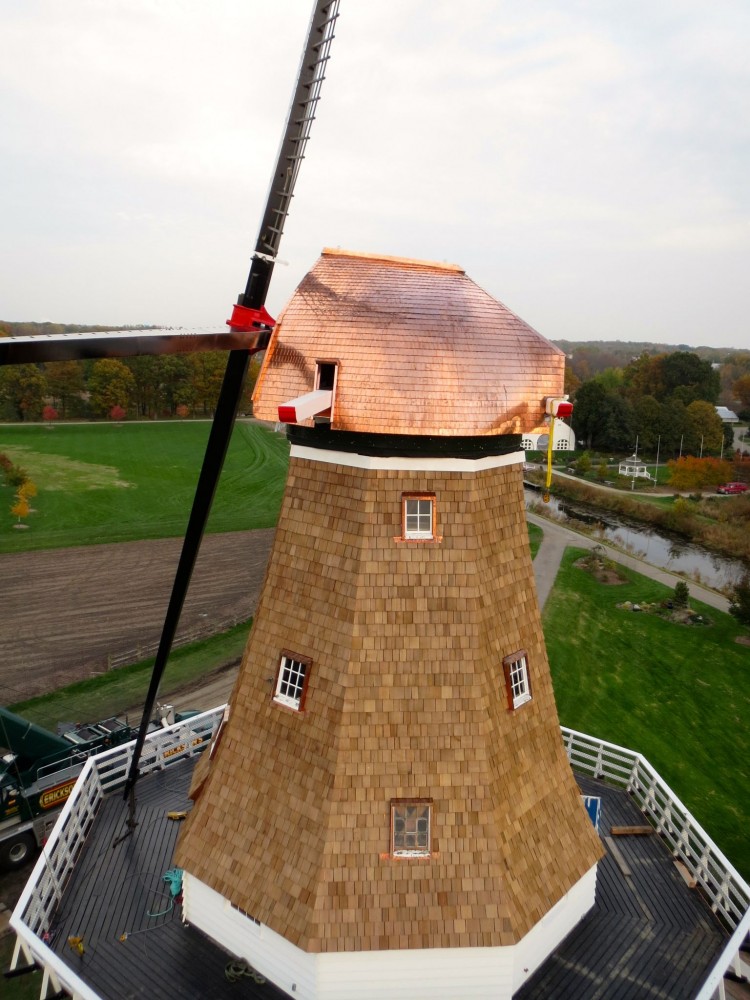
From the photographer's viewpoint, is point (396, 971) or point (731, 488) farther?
point (731, 488)

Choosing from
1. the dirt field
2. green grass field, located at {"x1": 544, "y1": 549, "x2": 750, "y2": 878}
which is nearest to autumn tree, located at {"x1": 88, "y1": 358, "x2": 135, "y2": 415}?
the dirt field

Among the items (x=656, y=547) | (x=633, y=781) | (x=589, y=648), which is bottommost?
(x=656, y=547)

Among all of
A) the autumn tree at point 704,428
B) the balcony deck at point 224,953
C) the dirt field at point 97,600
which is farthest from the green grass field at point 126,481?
the autumn tree at point 704,428

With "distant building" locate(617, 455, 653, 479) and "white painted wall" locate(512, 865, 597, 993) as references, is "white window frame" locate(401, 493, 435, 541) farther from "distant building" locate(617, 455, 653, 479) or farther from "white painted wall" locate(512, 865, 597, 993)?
"distant building" locate(617, 455, 653, 479)

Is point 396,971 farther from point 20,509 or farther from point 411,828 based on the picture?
point 20,509

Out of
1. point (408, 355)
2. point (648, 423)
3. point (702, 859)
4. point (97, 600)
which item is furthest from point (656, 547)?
point (408, 355)

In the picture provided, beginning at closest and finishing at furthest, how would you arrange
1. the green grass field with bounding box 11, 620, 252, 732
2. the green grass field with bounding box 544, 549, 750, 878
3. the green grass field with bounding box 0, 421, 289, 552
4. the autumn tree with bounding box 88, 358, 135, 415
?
the green grass field with bounding box 544, 549, 750, 878
the green grass field with bounding box 11, 620, 252, 732
the green grass field with bounding box 0, 421, 289, 552
the autumn tree with bounding box 88, 358, 135, 415

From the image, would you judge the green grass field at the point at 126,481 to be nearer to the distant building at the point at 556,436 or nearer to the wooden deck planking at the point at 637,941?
the wooden deck planking at the point at 637,941
